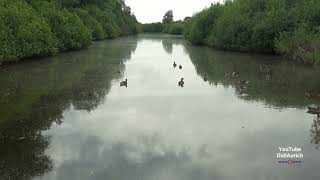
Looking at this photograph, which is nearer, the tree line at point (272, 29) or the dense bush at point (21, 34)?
the dense bush at point (21, 34)

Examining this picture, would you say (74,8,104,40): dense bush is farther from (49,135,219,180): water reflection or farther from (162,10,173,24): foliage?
(162,10,173,24): foliage

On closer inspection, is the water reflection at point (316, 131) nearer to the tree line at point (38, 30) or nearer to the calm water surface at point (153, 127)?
the calm water surface at point (153, 127)

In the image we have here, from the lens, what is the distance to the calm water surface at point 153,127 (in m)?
14.3

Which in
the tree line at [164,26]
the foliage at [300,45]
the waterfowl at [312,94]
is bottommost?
the tree line at [164,26]

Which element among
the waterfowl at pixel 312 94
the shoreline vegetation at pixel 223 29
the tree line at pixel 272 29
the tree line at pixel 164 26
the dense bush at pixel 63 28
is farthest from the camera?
the tree line at pixel 164 26

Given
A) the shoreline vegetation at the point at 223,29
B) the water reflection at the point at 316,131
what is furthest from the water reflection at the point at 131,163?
the shoreline vegetation at the point at 223,29

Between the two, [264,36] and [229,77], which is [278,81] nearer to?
[229,77]

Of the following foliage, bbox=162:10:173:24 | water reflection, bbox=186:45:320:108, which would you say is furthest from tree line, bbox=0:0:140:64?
foliage, bbox=162:10:173:24

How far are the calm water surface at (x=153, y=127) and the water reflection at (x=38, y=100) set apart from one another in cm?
4

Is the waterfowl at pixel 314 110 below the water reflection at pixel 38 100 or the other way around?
the other way around

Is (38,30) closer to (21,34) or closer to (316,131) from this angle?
(21,34)

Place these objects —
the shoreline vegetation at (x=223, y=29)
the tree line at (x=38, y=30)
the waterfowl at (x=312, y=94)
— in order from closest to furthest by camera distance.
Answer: the waterfowl at (x=312, y=94)
the tree line at (x=38, y=30)
the shoreline vegetation at (x=223, y=29)

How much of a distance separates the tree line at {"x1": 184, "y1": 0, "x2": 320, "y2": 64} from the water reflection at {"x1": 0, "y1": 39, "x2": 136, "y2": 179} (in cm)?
1717

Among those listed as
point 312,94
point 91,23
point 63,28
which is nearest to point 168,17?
point 91,23
